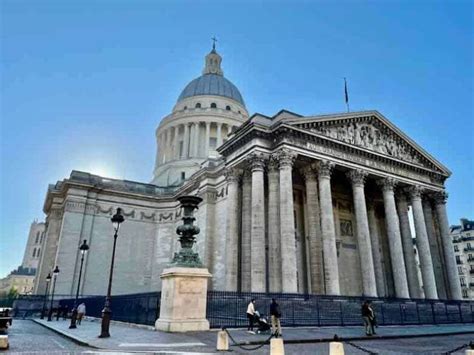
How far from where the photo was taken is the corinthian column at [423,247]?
96.1ft

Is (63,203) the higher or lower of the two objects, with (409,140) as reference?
lower

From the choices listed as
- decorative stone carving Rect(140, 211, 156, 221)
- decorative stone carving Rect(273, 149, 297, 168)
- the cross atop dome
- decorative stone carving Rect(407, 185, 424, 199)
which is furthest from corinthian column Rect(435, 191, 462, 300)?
the cross atop dome

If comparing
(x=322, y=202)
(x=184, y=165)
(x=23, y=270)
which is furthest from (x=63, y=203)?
(x=23, y=270)

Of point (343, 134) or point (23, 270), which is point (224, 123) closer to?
point (343, 134)

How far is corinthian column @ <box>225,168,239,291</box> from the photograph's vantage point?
26359mm

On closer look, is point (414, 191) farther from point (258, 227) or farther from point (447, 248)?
point (258, 227)

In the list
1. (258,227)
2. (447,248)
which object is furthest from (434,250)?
(258,227)

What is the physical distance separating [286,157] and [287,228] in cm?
511

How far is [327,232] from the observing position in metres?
25.2

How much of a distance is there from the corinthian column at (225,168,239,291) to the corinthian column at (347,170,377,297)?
9259mm

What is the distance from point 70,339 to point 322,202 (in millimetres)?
18370

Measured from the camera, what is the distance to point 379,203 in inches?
1468

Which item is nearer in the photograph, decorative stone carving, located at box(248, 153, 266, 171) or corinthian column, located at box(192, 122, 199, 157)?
decorative stone carving, located at box(248, 153, 266, 171)

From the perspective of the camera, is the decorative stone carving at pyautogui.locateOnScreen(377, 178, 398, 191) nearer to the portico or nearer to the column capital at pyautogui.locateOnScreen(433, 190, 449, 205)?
the portico
